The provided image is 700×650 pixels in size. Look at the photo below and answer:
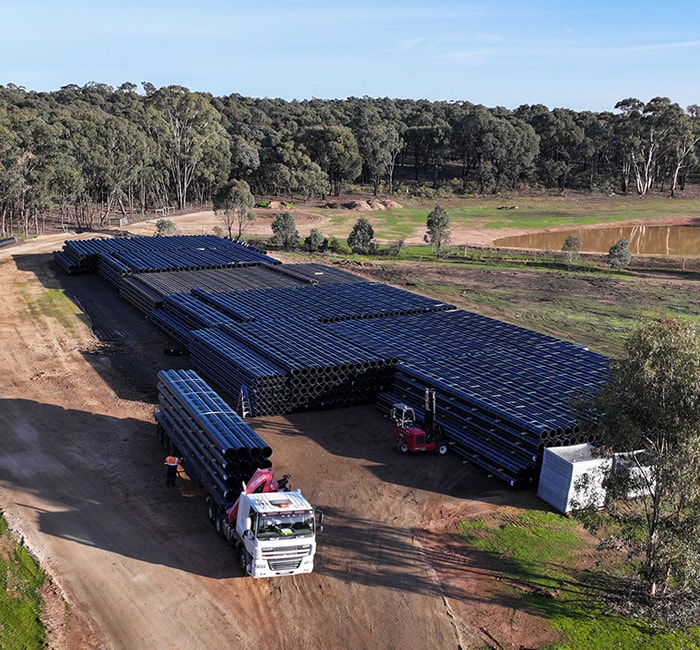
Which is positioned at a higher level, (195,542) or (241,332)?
(241,332)

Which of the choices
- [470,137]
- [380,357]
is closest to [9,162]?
[380,357]

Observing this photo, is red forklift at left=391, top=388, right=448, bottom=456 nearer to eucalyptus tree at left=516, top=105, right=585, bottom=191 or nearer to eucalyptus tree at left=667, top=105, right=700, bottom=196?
eucalyptus tree at left=516, top=105, right=585, bottom=191

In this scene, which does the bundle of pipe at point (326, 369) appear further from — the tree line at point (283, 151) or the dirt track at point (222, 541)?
the tree line at point (283, 151)

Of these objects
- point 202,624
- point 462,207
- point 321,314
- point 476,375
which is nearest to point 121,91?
point 462,207

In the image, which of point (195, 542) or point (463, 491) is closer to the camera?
point (195, 542)

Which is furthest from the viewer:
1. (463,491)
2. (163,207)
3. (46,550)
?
(163,207)

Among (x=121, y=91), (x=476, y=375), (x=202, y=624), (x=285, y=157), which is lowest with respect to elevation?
(x=202, y=624)

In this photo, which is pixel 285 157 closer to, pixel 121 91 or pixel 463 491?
pixel 121 91
